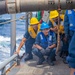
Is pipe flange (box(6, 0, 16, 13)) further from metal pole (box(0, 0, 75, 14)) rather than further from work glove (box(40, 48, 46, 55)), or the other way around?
work glove (box(40, 48, 46, 55))

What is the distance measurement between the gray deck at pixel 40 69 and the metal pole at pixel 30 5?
237cm

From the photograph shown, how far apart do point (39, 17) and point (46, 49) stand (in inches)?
92.1

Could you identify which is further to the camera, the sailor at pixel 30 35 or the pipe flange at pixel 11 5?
the sailor at pixel 30 35

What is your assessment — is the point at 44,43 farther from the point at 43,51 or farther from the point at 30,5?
the point at 30,5

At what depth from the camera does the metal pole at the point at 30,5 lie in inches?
102

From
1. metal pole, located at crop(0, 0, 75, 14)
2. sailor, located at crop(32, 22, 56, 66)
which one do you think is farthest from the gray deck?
metal pole, located at crop(0, 0, 75, 14)

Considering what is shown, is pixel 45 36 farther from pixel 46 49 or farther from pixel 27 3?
pixel 27 3

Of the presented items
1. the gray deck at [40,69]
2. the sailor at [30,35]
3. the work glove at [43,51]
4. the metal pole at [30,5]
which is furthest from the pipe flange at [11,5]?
the sailor at [30,35]

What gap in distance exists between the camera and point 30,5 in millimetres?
2588

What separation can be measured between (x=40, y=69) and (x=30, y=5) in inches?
106

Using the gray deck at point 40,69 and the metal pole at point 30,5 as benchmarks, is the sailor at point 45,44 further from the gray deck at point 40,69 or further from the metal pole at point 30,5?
the metal pole at point 30,5

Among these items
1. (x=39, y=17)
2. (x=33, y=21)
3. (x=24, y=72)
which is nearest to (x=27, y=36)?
(x=33, y=21)

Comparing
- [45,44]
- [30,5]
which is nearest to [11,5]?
[30,5]

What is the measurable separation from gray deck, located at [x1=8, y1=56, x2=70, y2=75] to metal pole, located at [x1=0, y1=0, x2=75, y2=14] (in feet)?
7.77
